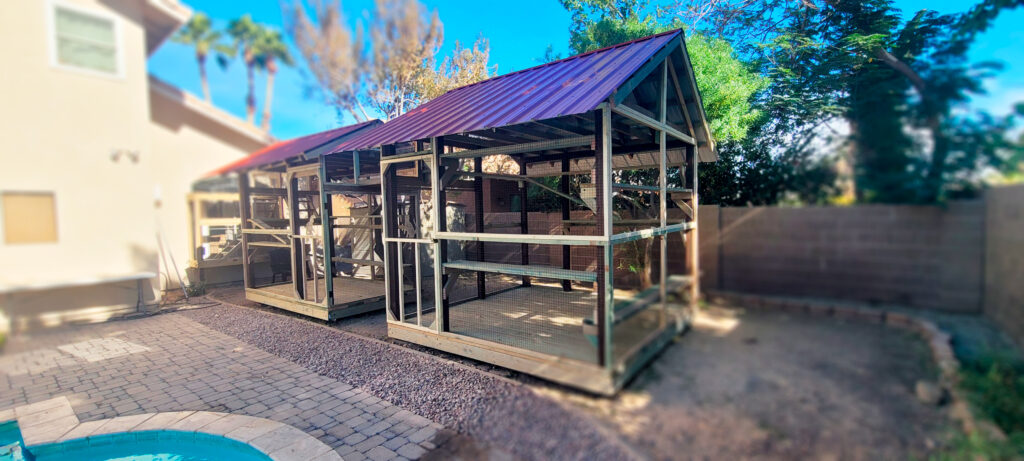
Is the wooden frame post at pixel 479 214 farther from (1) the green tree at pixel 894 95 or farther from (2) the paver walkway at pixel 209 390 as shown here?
(1) the green tree at pixel 894 95

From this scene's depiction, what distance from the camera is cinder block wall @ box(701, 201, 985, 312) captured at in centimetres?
107

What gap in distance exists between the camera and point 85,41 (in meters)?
Result: 1.08

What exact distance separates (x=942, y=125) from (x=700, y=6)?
3.42m

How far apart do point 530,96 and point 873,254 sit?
2.06 m

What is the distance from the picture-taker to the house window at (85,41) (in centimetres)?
105

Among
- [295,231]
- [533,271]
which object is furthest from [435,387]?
[295,231]

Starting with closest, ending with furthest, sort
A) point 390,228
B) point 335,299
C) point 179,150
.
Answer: point 179,150
point 390,228
point 335,299

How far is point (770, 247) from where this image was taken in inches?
50.6

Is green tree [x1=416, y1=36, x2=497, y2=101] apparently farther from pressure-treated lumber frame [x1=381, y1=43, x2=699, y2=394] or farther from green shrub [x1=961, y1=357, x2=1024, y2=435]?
green shrub [x1=961, y1=357, x2=1024, y2=435]

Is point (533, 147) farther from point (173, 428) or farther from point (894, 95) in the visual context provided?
point (173, 428)

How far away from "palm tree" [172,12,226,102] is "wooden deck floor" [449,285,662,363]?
1957 millimetres

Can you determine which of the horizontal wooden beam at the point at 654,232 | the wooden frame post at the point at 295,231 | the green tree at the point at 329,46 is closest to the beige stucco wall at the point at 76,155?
the green tree at the point at 329,46

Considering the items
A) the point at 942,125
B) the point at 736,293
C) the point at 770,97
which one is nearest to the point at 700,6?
the point at 770,97

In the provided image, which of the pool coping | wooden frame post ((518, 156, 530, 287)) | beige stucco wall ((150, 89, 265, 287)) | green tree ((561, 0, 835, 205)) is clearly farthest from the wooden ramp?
green tree ((561, 0, 835, 205))
